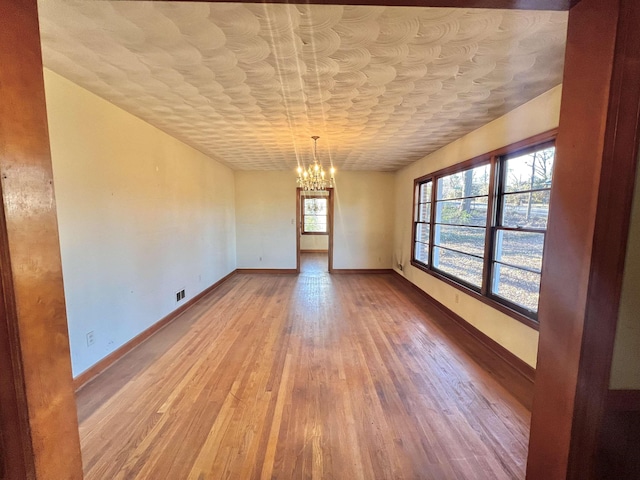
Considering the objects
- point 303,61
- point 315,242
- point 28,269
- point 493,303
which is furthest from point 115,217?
point 315,242

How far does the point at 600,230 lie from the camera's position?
804 millimetres

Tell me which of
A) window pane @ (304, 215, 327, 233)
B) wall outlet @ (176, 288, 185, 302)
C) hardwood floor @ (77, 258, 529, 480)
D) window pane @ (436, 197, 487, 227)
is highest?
window pane @ (436, 197, 487, 227)

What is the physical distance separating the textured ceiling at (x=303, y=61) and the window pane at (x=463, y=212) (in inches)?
37.3

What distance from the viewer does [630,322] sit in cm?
84

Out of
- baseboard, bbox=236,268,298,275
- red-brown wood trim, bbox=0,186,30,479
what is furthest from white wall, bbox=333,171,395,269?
red-brown wood trim, bbox=0,186,30,479

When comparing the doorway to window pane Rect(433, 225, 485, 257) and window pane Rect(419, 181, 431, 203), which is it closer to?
window pane Rect(419, 181, 431, 203)

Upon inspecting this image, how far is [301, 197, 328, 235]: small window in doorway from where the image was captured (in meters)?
9.69

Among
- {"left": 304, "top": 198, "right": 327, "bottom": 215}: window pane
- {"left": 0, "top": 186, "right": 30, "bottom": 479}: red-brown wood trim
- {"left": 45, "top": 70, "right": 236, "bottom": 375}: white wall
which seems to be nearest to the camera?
{"left": 0, "top": 186, "right": 30, "bottom": 479}: red-brown wood trim

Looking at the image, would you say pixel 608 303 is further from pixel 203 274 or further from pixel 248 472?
pixel 203 274

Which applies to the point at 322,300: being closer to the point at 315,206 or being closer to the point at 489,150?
the point at 489,150

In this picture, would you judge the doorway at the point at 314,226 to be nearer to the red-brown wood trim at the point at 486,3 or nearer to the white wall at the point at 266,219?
the white wall at the point at 266,219

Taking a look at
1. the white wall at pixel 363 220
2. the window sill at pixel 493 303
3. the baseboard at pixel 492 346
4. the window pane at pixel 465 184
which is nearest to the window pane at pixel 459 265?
the window sill at pixel 493 303

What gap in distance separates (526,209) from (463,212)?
109 centimetres

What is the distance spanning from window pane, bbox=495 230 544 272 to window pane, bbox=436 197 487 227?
0.33m
